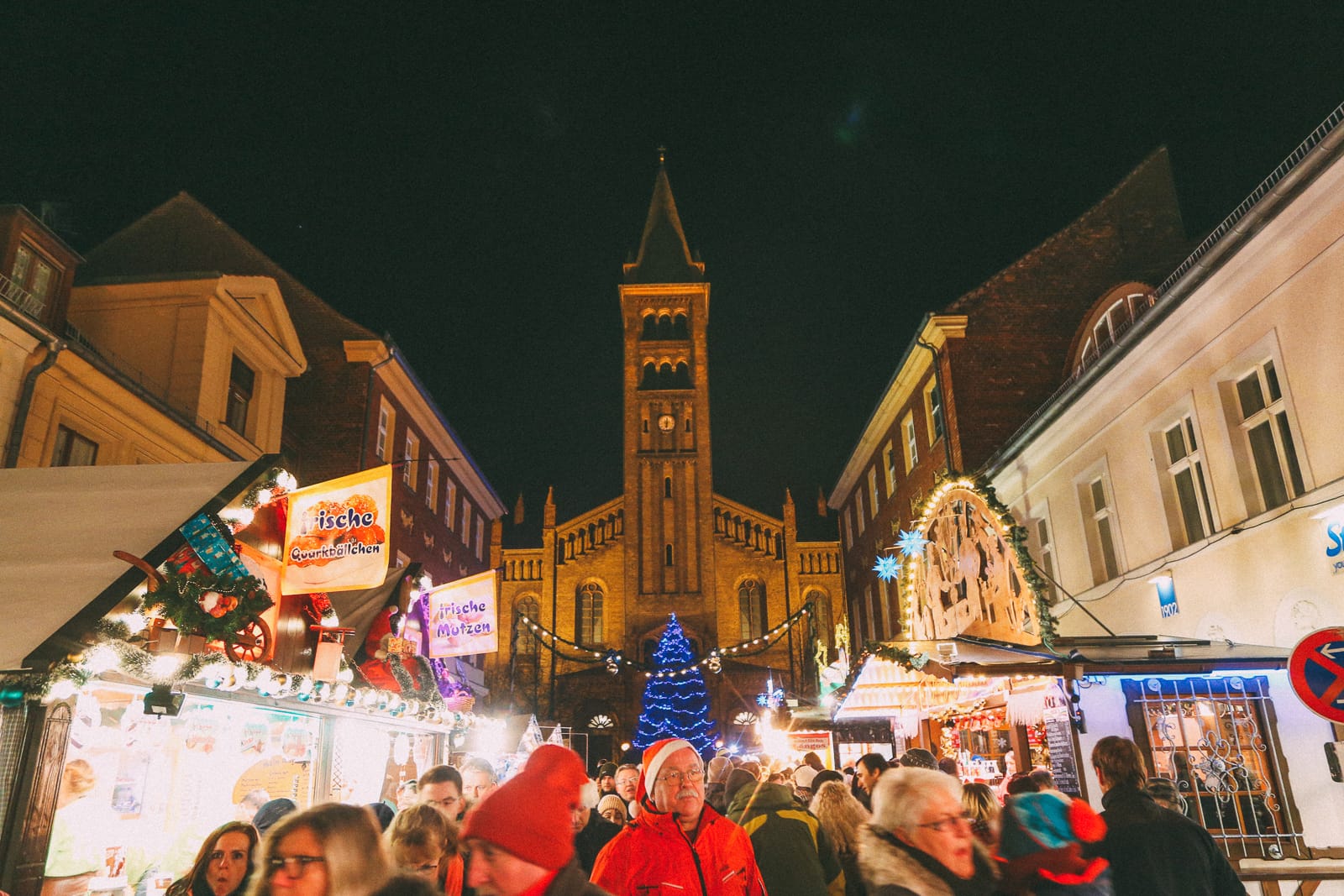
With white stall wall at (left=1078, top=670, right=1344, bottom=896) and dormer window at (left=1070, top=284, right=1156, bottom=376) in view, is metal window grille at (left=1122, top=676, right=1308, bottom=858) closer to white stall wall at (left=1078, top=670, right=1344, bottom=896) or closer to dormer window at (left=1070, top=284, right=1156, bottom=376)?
white stall wall at (left=1078, top=670, right=1344, bottom=896)

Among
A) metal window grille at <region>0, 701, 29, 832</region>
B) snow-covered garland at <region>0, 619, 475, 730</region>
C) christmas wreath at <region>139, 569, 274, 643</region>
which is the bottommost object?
metal window grille at <region>0, 701, 29, 832</region>

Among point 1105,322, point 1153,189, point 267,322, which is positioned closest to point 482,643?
point 267,322

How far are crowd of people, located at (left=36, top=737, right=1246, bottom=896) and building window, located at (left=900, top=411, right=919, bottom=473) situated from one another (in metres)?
19.4

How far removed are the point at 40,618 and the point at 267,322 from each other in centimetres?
1594

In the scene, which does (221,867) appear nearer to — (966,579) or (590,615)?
(966,579)

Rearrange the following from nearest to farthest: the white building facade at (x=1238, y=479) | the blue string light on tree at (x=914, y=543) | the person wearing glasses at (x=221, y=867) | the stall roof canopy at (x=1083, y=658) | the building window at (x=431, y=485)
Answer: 1. the person wearing glasses at (x=221, y=867)
2. the stall roof canopy at (x=1083, y=658)
3. the white building facade at (x=1238, y=479)
4. the blue string light on tree at (x=914, y=543)
5. the building window at (x=431, y=485)

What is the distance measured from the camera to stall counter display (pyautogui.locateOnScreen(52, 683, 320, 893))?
6.45 m

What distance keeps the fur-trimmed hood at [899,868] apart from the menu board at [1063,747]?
665cm

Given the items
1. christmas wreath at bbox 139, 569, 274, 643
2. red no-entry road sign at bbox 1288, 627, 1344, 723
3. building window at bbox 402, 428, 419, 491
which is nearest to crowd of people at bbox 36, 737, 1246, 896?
red no-entry road sign at bbox 1288, 627, 1344, 723

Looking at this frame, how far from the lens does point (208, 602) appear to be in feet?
23.9

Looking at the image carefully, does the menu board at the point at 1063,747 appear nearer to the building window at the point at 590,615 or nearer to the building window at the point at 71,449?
the building window at the point at 71,449

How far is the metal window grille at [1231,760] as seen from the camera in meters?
8.55

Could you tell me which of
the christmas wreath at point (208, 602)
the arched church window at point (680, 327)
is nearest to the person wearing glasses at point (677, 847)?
→ the christmas wreath at point (208, 602)

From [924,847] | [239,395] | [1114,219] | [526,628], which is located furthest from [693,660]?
[924,847]
